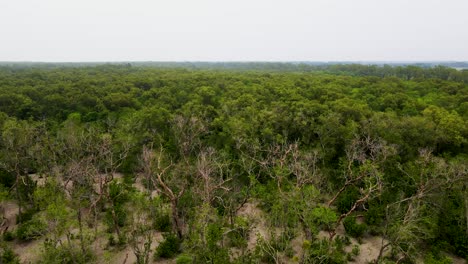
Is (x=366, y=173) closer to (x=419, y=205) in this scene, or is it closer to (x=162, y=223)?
(x=419, y=205)

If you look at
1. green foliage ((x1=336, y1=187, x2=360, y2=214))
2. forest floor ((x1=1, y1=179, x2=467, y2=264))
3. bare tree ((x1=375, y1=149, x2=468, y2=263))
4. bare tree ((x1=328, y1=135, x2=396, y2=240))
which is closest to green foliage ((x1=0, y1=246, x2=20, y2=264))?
forest floor ((x1=1, y1=179, x2=467, y2=264))

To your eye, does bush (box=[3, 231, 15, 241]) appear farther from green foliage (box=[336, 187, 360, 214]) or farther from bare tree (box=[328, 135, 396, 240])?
green foliage (box=[336, 187, 360, 214])

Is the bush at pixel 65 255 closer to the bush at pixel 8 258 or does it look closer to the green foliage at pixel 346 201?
the bush at pixel 8 258

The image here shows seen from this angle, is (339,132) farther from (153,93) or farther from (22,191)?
(153,93)

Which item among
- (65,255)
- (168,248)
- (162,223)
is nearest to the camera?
→ (65,255)

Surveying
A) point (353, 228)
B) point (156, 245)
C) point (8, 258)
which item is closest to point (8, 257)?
point (8, 258)

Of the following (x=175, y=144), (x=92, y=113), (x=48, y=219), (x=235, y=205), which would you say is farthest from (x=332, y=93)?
(x=48, y=219)
